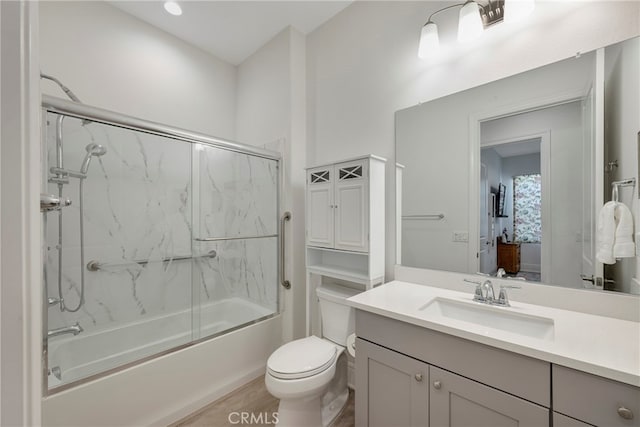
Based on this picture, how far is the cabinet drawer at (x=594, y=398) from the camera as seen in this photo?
72 centimetres

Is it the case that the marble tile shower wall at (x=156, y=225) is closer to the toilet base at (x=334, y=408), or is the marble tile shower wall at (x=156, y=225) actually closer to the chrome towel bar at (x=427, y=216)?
the toilet base at (x=334, y=408)

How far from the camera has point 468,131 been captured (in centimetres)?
148

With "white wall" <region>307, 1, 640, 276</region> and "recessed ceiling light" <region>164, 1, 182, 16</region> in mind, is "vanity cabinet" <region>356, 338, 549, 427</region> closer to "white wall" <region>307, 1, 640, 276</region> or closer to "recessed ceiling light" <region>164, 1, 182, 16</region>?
"white wall" <region>307, 1, 640, 276</region>

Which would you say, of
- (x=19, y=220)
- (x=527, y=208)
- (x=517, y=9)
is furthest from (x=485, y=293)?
(x=19, y=220)

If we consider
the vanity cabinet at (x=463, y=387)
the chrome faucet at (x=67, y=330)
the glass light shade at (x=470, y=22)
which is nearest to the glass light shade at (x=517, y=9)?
the glass light shade at (x=470, y=22)

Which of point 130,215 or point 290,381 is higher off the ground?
point 130,215

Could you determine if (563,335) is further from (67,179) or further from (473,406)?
(67,179)

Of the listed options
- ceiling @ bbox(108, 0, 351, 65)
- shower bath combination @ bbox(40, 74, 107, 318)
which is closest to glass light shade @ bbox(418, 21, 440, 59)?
ceiling @ bbox(108, 0, 351, 65)

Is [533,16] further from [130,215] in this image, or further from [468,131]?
[130,215]

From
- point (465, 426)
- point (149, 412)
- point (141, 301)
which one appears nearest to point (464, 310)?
point (465, 426)

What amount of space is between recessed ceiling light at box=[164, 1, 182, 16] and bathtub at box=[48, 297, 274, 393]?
240cm

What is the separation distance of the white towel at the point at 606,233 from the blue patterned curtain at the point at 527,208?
7.9 inches

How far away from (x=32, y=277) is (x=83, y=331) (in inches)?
71.3

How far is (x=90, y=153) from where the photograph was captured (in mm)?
1648
